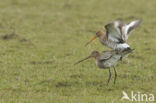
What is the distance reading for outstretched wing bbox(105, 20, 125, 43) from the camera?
25.9 ft

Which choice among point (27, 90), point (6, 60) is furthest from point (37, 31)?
point (27, 90)

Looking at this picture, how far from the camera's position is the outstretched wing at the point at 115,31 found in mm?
7906

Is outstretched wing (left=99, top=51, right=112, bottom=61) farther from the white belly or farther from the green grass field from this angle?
the green grass field

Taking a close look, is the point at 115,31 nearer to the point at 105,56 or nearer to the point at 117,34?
the point at 117,34

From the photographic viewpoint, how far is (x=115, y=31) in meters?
8.20

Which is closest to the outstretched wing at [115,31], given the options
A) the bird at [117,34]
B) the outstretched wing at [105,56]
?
the bird at [117,34]

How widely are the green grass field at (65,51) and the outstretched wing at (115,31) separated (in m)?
1.07

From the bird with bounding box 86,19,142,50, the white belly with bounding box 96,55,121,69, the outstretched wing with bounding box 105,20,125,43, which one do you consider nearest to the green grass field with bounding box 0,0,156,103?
the white belly with bounding box 96,55,121,69

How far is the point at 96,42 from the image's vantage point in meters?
10.8

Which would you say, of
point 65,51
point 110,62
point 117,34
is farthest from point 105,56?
point 65,51

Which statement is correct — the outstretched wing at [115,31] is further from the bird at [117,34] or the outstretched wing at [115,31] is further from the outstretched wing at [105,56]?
the outstretched wing at [105,56]

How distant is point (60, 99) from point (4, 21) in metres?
7.99

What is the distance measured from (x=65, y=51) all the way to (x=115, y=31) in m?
3.79

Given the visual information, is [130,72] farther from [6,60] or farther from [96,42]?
[6,60]
